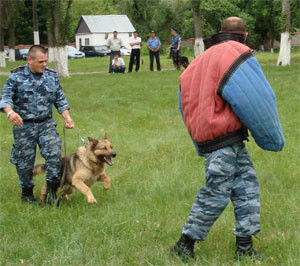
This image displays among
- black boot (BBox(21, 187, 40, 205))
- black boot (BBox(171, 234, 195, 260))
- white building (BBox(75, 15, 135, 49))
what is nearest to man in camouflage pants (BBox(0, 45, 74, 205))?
black boot (BBox(21, 187, 40, 205))

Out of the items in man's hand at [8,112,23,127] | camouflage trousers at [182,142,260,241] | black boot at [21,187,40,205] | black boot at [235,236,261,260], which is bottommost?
black boot at [21,187,40,205]

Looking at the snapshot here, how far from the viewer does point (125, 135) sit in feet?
34.8

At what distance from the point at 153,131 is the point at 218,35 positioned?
277 inches

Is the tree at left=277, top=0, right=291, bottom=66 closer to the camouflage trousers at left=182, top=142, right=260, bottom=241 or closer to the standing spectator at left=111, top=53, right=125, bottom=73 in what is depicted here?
the standing spectator at left=111, top=53, right=125, bottom=73

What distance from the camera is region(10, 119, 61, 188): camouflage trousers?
241 inches

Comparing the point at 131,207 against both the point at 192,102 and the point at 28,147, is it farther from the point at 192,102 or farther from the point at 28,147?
the point at 192,102

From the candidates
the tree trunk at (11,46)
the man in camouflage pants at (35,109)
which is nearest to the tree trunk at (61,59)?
the man in camouflage pants at (35,109)

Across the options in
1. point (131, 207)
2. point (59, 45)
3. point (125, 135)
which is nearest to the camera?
point (131, 207)

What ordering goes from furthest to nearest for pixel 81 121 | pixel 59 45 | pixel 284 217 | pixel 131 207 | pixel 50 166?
pixel 59 45
pixel 81 121
pixel 50 166
pixel 131 207
pixel 284 217

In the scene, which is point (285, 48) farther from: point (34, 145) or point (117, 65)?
point (34, 145)

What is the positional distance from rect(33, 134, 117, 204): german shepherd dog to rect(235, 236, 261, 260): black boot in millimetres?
2505

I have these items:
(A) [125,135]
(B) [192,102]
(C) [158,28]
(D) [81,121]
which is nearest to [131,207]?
(B) [192,102]

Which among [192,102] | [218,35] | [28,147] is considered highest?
[218,35]

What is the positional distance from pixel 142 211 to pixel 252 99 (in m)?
2.34
